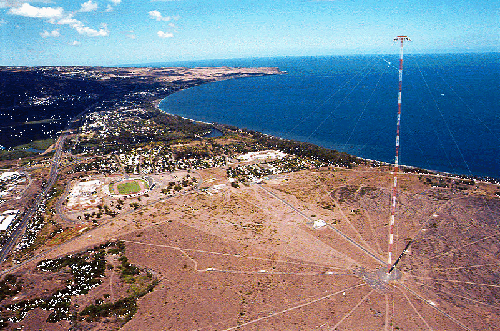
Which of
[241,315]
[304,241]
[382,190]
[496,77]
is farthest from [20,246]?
[496,77]

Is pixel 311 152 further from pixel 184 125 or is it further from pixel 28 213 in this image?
pixel 28 213

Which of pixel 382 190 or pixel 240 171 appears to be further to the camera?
pixel 240 171

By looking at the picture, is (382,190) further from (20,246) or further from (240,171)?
(20,246)

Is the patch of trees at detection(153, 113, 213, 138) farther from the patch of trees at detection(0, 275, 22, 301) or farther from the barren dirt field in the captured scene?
the patch of trees at detection(0, 275, 22, 301)

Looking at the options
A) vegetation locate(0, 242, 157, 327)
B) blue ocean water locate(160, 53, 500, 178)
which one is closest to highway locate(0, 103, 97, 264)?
vegetation locate(0, 242, 157, 327)

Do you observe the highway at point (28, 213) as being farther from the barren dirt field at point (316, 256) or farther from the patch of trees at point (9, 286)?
the barren dirt field at point (316, 256)

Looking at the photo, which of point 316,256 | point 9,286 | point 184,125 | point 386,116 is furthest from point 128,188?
point 386,116
